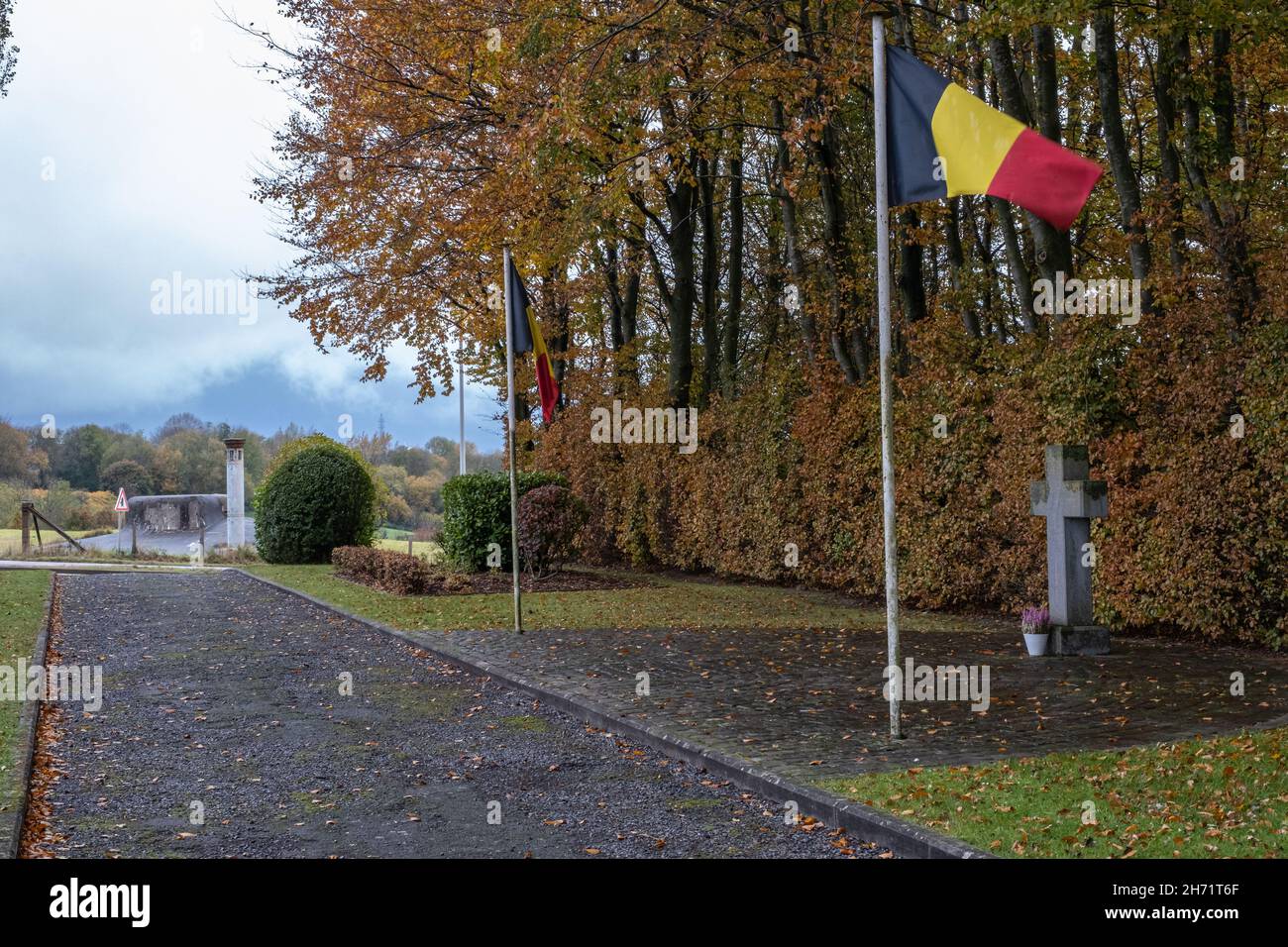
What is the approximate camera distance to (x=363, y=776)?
7.60 meters

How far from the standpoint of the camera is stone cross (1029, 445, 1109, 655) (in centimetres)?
1215

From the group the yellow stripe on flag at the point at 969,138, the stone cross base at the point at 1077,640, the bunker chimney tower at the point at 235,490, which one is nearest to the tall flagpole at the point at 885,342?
the yellow stripe on flag at the point at 969,138

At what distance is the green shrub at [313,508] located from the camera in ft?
95.6

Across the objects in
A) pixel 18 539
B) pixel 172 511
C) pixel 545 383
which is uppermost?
pixel 545 383

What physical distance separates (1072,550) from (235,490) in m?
30.8

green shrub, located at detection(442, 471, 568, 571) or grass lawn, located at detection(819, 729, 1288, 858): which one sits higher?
green shrub, located at detection(442, 471, 568, 571)

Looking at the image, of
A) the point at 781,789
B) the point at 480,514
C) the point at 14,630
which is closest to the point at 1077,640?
the point at 781,789

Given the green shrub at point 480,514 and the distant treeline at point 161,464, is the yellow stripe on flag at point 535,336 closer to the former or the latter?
the green shrub at point 480,514

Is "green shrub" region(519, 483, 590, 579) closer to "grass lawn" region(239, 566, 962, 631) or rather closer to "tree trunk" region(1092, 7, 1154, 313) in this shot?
Answer: "grass lawn" region(239, 566, 962, 631)

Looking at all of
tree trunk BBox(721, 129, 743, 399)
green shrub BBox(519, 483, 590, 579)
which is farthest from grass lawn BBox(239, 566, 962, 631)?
tree trunk BBox(721, 129, 743, 399)

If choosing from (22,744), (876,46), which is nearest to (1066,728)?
(876,46)

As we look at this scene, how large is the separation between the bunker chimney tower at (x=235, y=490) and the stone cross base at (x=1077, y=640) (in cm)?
2905

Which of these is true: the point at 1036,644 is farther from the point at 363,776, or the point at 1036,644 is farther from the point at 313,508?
the point at 313,508

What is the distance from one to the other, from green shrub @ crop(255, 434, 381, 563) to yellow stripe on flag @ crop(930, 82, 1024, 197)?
2357 cm
